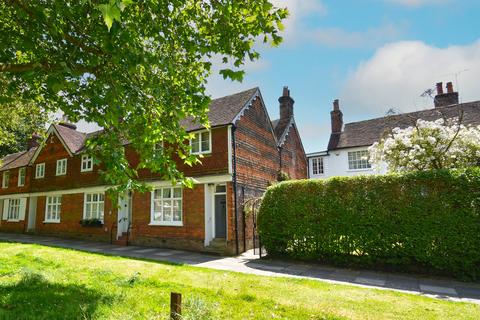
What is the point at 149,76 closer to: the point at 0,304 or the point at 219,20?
the point at 219,20

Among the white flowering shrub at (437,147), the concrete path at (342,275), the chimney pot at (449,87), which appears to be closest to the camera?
the concrete path at (342,275)

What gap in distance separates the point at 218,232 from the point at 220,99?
28.4 feet

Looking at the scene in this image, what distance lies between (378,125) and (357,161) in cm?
411

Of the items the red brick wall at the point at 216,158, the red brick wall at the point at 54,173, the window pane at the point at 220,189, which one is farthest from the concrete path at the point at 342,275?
the red brick wall at the point at 54,173

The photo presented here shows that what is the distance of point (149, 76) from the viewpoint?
665 cm

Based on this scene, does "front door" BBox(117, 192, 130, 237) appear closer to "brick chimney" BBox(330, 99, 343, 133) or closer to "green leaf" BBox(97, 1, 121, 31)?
"brick chimney" BBox(330, 99, 343, 133)

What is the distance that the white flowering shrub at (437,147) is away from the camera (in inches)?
523

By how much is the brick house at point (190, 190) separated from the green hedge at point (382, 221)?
310 cm

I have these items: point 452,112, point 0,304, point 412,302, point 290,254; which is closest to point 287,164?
point 290,254

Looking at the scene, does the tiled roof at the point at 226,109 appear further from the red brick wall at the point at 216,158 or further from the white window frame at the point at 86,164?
the white window frame at the point at 86,164

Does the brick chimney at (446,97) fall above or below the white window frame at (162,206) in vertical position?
above

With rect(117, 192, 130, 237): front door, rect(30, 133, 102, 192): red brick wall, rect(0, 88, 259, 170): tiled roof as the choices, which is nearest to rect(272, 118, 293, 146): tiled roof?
rect(0, 88, 259, 170): tiled roof

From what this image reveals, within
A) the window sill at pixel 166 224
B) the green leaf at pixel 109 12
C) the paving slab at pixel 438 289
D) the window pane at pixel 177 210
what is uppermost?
the green leaf at pixel 109 12

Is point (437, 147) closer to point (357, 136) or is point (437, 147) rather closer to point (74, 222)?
point (357, 136)
